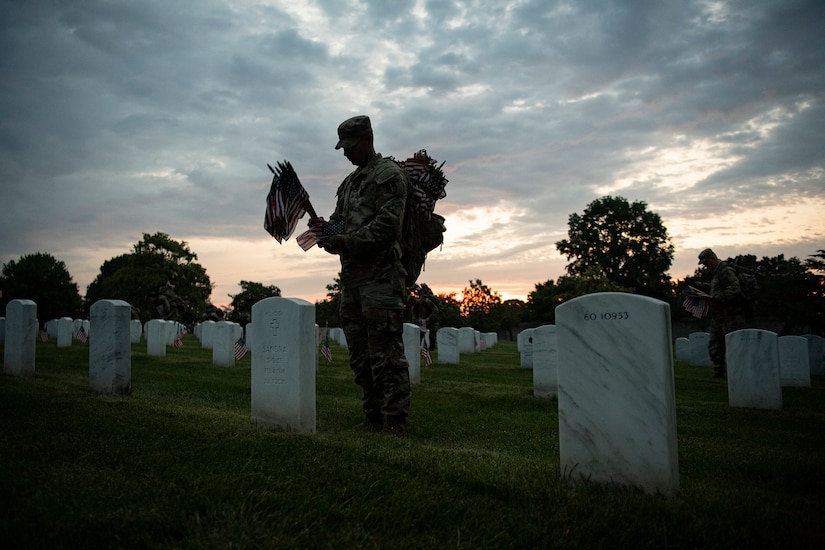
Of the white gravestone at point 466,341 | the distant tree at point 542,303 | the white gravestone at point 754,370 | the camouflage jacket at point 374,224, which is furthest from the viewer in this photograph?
the distant tree at point 542,303

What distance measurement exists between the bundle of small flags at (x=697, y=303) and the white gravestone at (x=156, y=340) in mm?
13440

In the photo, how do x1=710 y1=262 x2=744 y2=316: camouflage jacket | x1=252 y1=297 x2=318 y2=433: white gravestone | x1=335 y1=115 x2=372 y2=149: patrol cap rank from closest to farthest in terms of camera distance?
x1=252 y1=297 x2=318 y2=433: white gravestone
x1=335 y1=115 x2=372 y2=149: patrol cap
x1=710 y1=262 x2=744 y2=316: camouflage jacket

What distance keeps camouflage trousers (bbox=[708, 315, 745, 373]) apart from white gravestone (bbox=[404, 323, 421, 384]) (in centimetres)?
676

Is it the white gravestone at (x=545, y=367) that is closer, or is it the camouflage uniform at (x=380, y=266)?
the camouflage uniform at (x=380, y=266)

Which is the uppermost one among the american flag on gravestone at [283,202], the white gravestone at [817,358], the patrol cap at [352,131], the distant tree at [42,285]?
the distant tree at [42,285]

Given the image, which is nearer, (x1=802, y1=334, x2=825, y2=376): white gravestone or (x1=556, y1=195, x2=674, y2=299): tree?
(x1=802, y1=334, x2=825, y2=376): white gravestone

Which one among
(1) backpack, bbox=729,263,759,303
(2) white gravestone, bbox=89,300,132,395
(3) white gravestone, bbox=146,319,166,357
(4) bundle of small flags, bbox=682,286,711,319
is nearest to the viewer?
(2) white gravestone, bbox=89,300,132,395

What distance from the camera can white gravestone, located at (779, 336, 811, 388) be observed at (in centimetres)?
1151

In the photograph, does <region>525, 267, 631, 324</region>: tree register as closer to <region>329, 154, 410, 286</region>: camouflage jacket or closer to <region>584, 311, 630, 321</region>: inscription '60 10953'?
<region>329, 154, 410, 286</region>: camouflage jacket

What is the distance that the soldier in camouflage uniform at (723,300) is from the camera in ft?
38.4

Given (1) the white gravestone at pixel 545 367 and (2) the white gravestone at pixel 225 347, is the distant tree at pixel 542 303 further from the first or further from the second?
Answer: (1) the white gravestone at pixel 545 367

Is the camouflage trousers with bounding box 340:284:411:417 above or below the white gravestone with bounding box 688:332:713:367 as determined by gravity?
above

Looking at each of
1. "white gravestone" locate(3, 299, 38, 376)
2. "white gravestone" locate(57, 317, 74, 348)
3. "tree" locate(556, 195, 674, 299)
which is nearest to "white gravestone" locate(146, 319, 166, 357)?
"white gravestone" locate(57, 317, 74, 348)

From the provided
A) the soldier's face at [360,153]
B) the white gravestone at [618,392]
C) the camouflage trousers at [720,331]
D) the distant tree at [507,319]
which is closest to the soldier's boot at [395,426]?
the white gravestone at [618,392]
